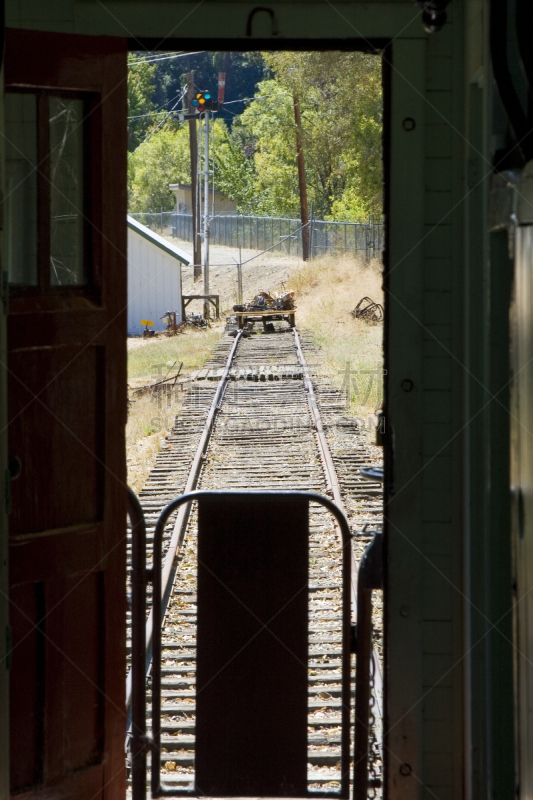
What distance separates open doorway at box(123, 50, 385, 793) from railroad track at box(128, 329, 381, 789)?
0.02 metres

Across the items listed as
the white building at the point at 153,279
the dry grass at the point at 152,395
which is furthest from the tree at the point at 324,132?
the dry grass at the point at 152,395

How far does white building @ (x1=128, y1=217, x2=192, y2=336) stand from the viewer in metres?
27.4

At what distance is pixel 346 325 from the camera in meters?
22.3

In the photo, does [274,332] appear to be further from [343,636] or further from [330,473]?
[343,636]

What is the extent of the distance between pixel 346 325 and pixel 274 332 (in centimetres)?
261

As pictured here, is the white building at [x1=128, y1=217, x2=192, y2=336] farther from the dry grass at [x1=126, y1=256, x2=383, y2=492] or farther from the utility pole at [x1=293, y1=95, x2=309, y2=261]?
the utility pole at [x1=293, y1=95, x2=309, y2=261]

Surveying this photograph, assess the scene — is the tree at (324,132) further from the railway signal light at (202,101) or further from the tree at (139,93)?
the tree at (139,93)

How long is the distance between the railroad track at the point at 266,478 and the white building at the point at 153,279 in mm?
8740
